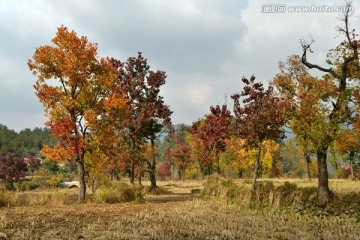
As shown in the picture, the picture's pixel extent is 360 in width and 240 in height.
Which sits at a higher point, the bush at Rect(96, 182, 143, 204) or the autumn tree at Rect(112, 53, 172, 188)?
the autumn tree at Rect(112, 53, 172, 188)

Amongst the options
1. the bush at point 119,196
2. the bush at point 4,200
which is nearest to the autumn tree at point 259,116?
the bush at point 119,196

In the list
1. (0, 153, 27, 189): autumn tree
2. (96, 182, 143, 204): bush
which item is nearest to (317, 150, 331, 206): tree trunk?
(96, 182, 143, 204): bush

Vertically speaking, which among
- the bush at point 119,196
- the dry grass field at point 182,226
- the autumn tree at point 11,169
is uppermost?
the autumn tree at point 11,169

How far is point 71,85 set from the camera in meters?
21.9

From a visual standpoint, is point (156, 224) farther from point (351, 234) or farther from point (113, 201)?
point (113, 201)

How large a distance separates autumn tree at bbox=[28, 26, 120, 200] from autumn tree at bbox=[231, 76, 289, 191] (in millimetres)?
9103

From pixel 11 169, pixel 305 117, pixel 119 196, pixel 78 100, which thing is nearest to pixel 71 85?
pixel 78 100

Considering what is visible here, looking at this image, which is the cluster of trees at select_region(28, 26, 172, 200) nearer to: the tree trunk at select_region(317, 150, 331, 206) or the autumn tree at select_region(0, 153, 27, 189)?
the tree trunk at select_region(317, 150, 331, 206)

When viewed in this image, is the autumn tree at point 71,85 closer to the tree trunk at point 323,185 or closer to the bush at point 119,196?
the bush at point 119,196

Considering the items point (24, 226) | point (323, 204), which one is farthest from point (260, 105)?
point (24, 226)

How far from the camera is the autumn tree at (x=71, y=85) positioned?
21.0 m

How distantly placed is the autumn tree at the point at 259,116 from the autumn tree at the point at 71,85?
9.10 meters

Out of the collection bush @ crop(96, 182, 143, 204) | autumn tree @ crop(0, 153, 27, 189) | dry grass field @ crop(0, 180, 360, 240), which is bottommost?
dry grass field @ crop(0, 180, 360, 240)

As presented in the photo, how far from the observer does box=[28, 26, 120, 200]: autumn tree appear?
21.0 metres
